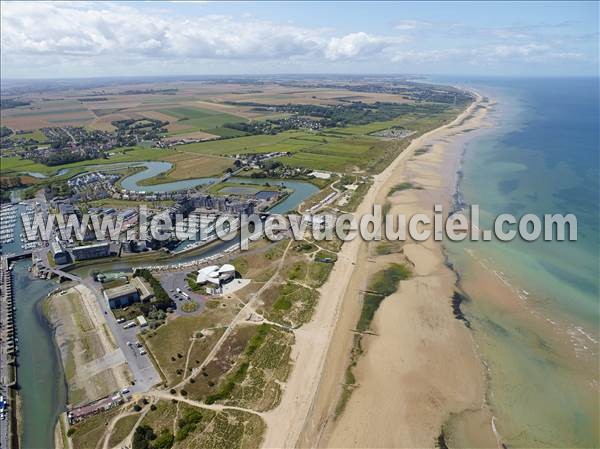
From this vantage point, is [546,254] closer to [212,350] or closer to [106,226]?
[212,350]

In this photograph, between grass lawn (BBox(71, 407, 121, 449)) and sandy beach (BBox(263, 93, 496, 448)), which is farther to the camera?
sandy beach (BBox(263, 93, 496, 448))

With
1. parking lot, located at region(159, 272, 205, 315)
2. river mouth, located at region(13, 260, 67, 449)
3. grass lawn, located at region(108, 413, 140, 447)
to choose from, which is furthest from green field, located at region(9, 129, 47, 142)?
grass lawn, located at region(108, 413, 140, 447)

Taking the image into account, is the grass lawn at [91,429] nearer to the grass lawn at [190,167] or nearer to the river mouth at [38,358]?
the river mouth at [38,358]

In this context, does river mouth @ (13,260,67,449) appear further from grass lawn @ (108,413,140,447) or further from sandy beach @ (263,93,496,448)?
sandy beach @ (263,93,496,448)

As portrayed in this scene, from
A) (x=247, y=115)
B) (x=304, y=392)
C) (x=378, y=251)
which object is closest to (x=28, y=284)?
(x=304, y=392)

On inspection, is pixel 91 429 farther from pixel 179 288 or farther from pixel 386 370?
pixel 386 370

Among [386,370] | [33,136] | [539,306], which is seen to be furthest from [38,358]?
[33,136]
